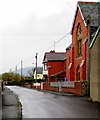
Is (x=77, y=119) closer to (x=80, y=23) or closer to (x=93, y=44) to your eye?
(x=93, y=44)

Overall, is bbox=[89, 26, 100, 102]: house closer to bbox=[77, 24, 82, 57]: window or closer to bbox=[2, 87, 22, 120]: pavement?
bbox=[2, 87, 22, 120]: pavement

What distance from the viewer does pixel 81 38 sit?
3616 cm

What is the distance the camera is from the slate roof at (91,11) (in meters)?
33.3

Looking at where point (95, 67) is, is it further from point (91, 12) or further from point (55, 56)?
point (55, 56)

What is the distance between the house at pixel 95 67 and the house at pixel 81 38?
13.4 metres

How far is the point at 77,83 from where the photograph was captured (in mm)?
25156

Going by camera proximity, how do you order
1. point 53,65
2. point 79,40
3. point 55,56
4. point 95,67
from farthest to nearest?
1. point 55,56
2. point 53,65
3. point 79,40
4. point 95,67

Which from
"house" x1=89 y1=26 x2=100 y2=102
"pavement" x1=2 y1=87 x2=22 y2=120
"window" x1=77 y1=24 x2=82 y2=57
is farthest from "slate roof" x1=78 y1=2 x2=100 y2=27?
"pavement" x1=2 y1=87 x2=22 y2=120

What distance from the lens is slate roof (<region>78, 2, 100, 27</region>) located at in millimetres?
33281

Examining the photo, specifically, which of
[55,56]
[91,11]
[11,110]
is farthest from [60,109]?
[55,56]

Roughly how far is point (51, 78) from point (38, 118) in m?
46.6

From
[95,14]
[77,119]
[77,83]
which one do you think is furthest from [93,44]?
[95,14]

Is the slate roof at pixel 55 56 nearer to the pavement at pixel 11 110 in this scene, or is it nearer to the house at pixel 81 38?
the house at pixel 81 38

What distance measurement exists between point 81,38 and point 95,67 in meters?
18.9
